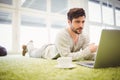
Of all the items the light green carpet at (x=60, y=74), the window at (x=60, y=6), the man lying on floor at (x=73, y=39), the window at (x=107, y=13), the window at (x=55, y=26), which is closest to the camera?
the light green carpet at (x=60, y=74)

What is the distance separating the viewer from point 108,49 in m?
→ 0.89

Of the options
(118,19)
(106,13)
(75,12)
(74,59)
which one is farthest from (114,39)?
(118,19)

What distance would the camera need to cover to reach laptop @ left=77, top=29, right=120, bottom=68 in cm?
84

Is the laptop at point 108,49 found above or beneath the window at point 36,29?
beneath

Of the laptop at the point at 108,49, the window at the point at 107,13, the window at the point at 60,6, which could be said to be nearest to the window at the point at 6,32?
the window at the point at 60,6

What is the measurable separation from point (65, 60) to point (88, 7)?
3.98m

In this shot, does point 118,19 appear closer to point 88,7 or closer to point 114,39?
point 88,7

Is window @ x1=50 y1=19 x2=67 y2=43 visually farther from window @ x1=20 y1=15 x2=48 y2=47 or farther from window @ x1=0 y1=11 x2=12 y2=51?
window @ x1=0 y1=11 x2=12 y2=51

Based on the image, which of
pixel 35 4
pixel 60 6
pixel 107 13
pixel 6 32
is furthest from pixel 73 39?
pixel 107 13

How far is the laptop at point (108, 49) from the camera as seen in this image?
843 millimetres

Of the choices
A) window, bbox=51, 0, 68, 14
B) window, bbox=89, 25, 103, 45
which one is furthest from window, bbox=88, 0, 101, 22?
window, bbox=51, 0, 68, 14

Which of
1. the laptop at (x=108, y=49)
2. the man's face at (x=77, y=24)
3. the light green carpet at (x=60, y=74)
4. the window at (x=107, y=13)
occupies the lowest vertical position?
the light green carpet at (x=60, y=74)

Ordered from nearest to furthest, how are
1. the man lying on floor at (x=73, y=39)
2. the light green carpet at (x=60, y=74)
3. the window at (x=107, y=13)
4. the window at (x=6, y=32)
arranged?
the light green carpet at (x=60, y=74)
the man lying on floor at (x=73, y=39)
the window at (x=6, y=32)
the window at (x=107, y=13)

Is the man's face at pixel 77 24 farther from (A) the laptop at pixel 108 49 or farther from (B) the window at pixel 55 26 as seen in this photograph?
(B) the window at pixel 55 26
